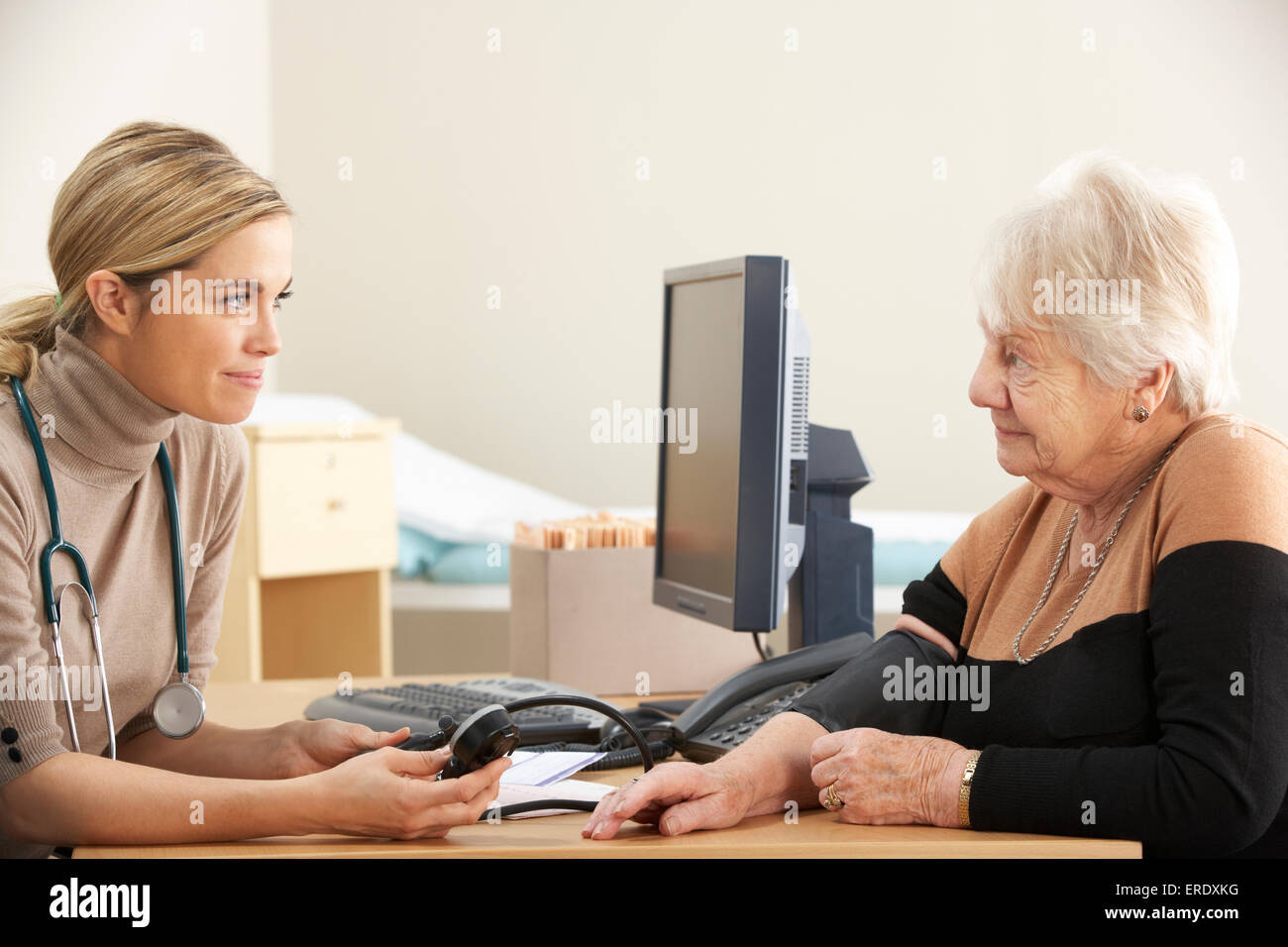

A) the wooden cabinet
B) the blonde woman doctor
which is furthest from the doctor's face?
the wooden cabinet

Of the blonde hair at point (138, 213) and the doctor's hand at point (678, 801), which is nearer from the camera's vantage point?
the doctor's hand at point (678, 801)

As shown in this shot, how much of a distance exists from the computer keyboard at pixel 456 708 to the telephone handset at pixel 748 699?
13cm

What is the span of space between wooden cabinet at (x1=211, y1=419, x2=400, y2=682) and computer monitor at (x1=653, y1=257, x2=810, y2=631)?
58.1 inches

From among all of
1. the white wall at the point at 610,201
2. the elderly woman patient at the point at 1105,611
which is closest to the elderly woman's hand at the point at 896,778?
the elderly woman patient at the point at 1105,611

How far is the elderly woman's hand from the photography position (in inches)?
43.5

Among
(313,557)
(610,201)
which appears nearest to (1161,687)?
(313,557)

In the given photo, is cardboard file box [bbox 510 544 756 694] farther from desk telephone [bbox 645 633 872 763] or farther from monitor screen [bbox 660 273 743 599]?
desk telephone [bbox 645 633 872 763]

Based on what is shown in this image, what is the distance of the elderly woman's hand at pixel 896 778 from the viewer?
1104 millimetres

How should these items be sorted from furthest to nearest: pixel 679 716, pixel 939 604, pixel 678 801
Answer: pixel 679 716, pixel 939 604, pixel 678 801

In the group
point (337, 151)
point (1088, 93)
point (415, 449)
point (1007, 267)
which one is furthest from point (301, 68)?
point (1007, 267)

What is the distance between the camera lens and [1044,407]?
1189 mm

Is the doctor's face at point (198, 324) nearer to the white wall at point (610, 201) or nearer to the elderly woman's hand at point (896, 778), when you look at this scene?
the elderly woman's hand at point (896, 778)

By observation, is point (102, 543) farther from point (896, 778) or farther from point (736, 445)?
point (896, 778)

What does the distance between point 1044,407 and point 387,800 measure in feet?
2.31
